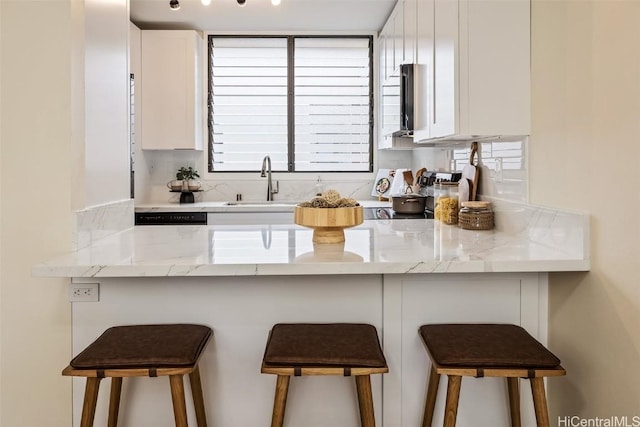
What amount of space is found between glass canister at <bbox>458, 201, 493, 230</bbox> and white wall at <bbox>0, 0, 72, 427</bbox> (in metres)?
1.80

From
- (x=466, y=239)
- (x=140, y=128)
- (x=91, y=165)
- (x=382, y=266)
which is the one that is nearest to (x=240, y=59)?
(x=140, y=128)

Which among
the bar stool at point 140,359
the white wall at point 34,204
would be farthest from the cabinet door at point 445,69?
the white wall at point 34,204

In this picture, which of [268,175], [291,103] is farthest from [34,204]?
[291,103]

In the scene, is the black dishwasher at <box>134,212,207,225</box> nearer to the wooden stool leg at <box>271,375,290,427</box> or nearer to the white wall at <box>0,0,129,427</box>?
the white wall at <box>0,0,129,427</box>

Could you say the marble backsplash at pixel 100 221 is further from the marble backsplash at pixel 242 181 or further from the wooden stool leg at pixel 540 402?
the marble backsplash at pixel 242 181

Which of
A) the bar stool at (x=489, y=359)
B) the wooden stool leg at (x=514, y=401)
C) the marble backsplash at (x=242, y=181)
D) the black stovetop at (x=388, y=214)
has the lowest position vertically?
the wooden stool leg at (x=514, y=401)

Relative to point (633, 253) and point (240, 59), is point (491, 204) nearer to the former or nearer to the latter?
point (633, 253)

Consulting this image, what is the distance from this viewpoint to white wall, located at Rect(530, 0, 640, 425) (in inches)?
58.5

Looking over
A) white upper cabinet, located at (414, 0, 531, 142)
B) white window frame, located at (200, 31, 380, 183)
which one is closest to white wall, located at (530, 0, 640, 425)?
white upper cabinet, located at (414, 0, 531, 142)

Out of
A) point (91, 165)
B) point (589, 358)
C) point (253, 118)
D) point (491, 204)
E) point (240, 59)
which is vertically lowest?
point (589, 358)

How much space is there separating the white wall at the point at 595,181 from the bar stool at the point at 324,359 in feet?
2.39

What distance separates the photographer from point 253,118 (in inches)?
187

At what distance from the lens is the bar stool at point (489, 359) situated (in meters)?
1.46

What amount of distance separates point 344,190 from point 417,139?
5.53 feet
